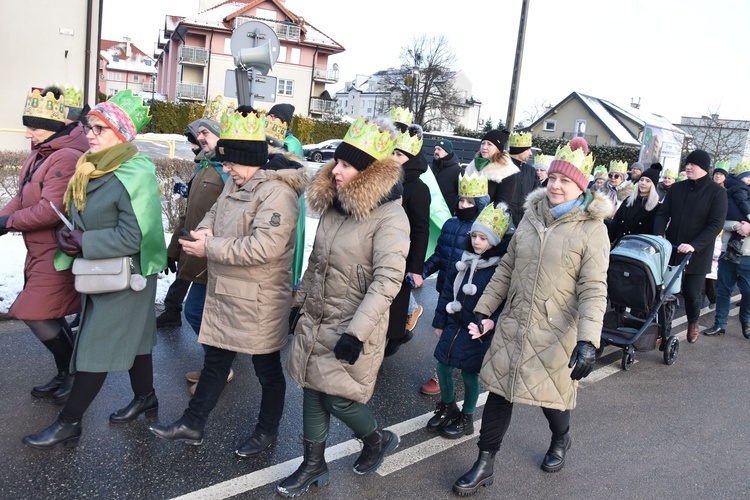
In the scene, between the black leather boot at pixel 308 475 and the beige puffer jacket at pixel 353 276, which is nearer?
the beige puffer jacket at pixel 353 276

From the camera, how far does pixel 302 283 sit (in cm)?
357

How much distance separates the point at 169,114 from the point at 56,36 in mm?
27238

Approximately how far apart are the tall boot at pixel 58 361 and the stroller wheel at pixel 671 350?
17.7 feet

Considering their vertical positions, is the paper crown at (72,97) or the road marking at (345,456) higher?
the paper crown at (72,97)

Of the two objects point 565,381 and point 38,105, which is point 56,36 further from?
point 565,381

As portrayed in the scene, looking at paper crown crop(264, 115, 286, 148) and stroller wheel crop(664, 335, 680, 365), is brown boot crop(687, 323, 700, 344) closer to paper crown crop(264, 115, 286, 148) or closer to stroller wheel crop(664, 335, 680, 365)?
stroller wheel crop(664, 335, 680, 365)

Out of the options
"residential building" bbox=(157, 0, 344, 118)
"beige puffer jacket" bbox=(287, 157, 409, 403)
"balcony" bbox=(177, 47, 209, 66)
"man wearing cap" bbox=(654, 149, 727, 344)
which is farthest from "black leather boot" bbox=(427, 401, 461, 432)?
"balcony" bbox=(177, 47, 209, 66)

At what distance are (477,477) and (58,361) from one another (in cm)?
289

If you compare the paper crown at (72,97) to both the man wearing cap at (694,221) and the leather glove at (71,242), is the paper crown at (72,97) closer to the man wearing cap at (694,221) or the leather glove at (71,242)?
the leather glove at (71,242)

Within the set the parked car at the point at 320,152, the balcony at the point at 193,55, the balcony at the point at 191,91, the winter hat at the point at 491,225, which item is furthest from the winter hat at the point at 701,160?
the balcony at the point at 193,55

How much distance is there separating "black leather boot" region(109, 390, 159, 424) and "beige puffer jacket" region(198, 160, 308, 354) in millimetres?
906

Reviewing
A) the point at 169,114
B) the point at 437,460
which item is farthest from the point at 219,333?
the point at 169,114

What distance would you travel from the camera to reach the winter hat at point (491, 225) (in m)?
4.08

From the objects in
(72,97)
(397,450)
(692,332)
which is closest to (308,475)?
(397,450)
